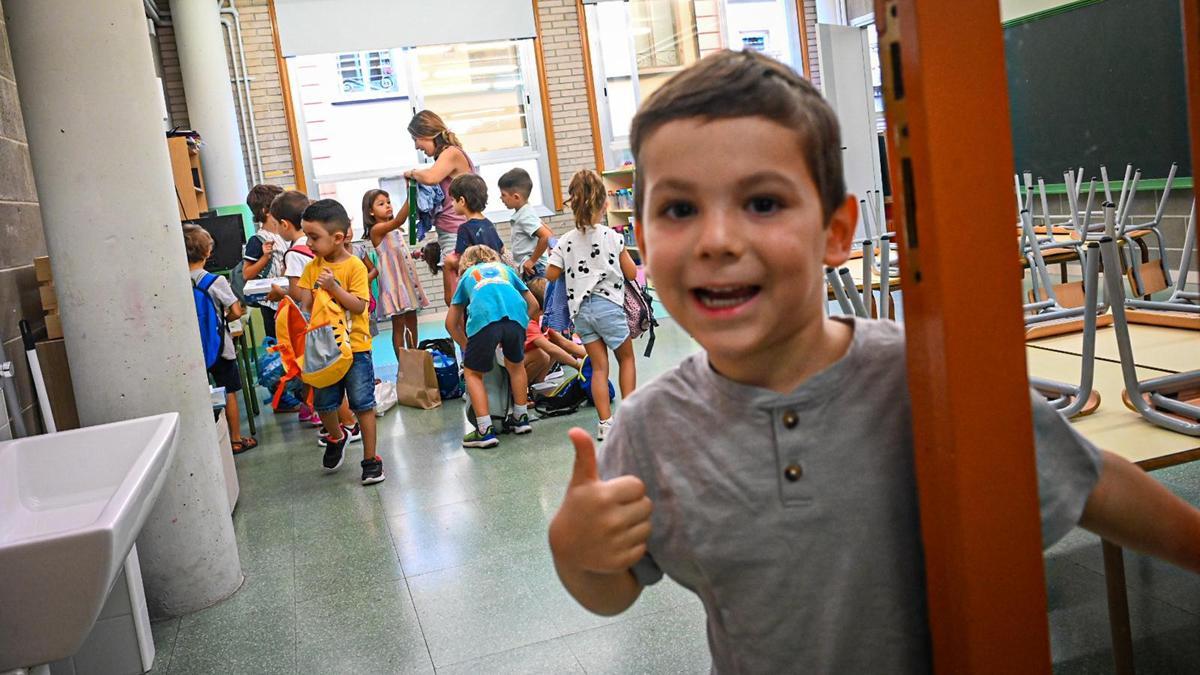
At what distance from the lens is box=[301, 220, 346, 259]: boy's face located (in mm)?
4387

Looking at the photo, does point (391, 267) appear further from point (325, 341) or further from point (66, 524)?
point (66, 524)

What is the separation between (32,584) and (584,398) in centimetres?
427

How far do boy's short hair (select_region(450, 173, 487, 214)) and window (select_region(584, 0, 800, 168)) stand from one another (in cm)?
633

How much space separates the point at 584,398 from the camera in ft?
19.1

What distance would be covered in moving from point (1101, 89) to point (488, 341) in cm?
559

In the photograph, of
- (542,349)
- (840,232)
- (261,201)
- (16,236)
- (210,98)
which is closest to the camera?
(840,232)

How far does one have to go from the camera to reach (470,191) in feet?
18.8

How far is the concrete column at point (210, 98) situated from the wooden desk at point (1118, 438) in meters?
9.21

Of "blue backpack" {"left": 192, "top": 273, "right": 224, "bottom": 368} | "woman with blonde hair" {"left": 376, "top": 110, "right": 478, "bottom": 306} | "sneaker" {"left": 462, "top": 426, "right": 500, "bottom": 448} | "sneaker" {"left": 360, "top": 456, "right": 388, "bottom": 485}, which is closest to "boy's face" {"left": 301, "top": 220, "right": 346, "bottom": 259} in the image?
"blue backpack" {"left": 192, "top": 273, "right": 224, "bottom": 368}

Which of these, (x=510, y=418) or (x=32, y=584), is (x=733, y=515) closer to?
(x=32, y=584)

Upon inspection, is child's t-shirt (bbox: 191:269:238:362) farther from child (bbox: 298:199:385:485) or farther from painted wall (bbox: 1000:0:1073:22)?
painted wall (bbox: 1000:0:1073:22)

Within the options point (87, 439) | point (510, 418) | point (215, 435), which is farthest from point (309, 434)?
point (87, 439)

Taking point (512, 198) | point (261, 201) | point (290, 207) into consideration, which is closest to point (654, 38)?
point (261, 201)

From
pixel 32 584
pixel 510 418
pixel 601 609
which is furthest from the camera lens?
pixel 510 418
